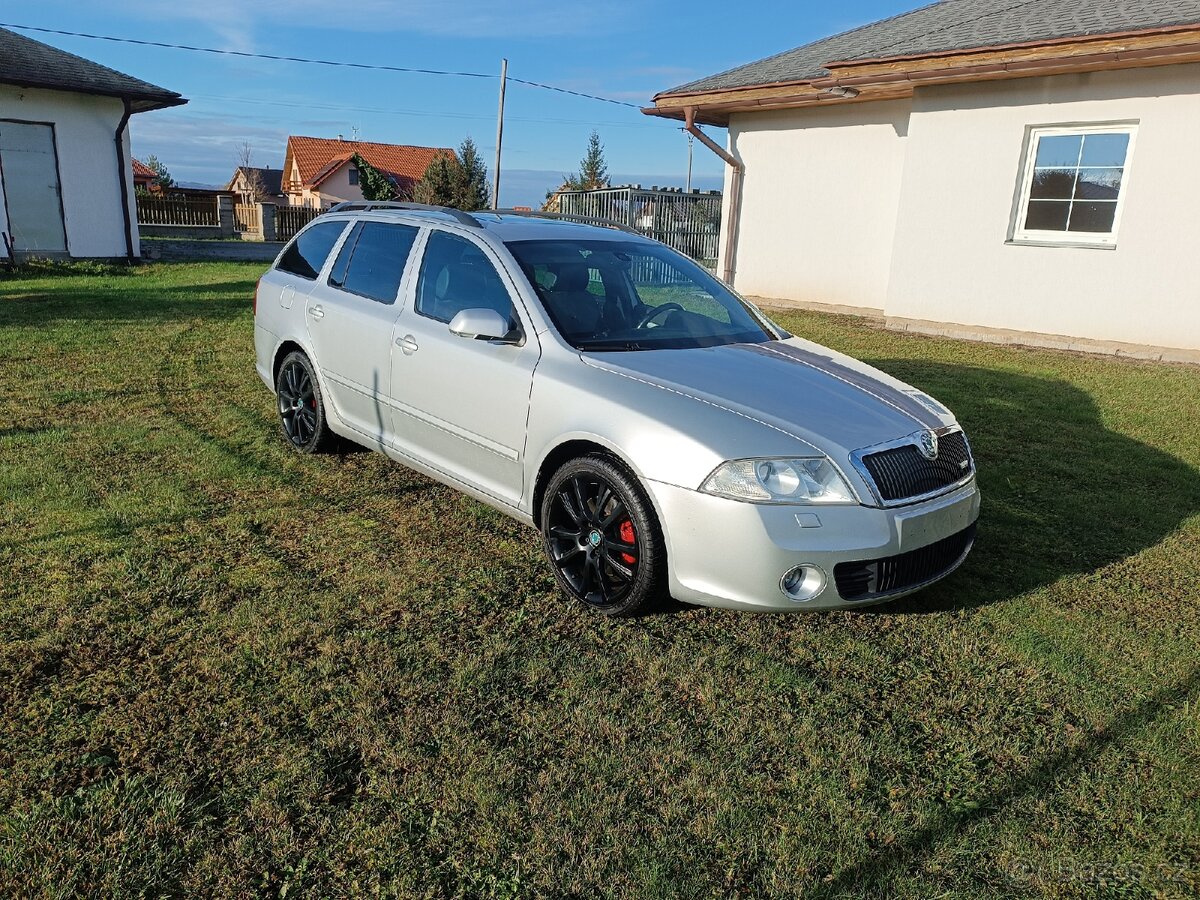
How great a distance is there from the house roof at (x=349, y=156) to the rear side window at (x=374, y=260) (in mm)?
63975

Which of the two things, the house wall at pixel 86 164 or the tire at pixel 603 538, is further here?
the house wall at pixel 86 164

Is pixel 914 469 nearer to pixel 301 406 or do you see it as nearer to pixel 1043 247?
pixel 301 406

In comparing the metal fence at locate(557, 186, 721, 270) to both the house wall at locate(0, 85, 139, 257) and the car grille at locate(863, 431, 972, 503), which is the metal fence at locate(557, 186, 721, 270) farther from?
the car grille at locate(863, 431, 972, 503)

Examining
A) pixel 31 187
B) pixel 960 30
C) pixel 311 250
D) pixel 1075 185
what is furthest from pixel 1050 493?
pixel 31 187

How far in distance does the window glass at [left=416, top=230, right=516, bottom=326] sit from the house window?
8902 mm

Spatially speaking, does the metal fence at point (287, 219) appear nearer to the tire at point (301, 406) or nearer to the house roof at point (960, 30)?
the house roof at point (960, 30)

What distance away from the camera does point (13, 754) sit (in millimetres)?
2650

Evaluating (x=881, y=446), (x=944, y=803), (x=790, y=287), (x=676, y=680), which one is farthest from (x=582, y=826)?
(x=790, y=287)

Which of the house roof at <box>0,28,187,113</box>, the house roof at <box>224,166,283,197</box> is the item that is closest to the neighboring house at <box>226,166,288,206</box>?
the house roof at <box>224,166,283,197</box>

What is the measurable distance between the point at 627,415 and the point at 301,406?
2.94 meters

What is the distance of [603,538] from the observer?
3650mm

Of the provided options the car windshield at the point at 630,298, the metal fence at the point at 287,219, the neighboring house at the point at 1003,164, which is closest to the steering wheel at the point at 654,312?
the car windshield at the point at 630,298

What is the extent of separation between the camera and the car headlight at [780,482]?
3.26 meters

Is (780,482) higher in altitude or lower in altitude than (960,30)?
lower
